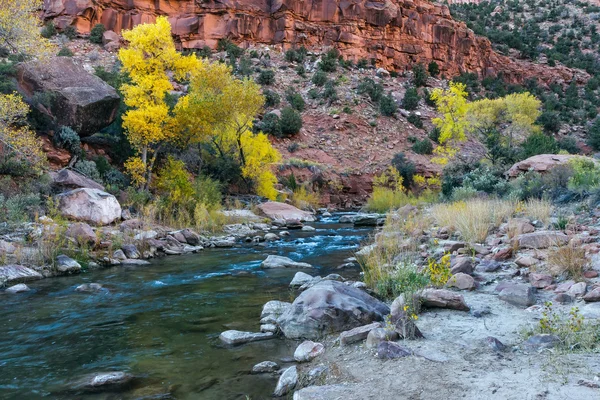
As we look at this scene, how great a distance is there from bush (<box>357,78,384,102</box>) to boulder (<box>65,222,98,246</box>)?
32111mm

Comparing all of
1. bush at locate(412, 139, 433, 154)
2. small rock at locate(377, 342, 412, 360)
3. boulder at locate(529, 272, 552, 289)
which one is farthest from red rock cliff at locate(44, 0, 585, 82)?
small rock at locate(377, 342, 412, 360)

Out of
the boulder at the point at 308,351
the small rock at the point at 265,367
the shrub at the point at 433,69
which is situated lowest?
the small rock at the point at 265,367

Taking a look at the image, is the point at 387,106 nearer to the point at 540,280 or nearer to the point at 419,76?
the point at 419,76

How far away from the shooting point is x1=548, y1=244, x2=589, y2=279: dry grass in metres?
5.61

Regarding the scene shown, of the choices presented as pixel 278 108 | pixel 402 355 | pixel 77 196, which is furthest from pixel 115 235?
pixel 278 108

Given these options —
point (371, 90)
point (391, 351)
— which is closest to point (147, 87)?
point (391, 351)

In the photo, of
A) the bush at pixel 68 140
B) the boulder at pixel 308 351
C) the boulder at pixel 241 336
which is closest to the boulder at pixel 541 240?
the boulder at pixel 308 351

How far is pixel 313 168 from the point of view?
28.4 metres

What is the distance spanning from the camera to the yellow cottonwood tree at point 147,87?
16.3m

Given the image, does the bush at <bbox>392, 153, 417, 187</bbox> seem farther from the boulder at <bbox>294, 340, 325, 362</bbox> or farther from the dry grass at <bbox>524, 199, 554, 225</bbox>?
the boulder at <bbox>294, 340, 325, 362</bbox>

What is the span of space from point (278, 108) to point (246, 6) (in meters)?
16.0

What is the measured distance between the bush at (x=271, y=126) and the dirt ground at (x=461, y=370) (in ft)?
92.3

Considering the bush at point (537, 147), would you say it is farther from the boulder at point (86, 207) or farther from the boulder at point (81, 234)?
the boulder at point (81, 234)

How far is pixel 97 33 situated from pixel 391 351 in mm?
44172
